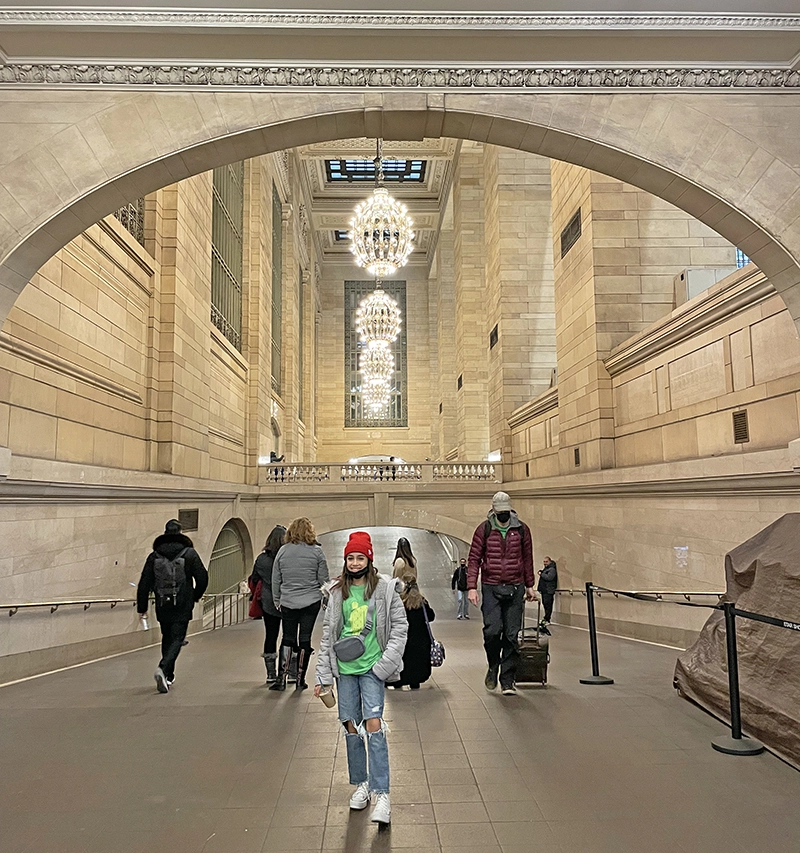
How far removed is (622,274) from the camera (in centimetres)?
1128

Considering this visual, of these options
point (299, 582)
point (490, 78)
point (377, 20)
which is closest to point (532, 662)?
point (299, 582)

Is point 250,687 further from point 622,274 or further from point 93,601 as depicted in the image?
point 622,274

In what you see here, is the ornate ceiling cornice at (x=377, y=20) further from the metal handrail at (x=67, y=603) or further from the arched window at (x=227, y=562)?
the arched window at (x=227, y=562)

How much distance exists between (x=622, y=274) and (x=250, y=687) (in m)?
8.83

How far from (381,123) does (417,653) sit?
4.40 metres

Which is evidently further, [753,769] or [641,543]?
[641,543]

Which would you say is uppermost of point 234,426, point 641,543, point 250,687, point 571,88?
point 571,88

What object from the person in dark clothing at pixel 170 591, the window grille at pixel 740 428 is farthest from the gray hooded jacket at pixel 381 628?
the window grille at pixel 740 428

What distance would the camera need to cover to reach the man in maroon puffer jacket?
17.1ft

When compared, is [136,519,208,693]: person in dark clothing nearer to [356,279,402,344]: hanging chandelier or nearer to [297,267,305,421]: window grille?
[356,279,402,344]: hanging chandelier

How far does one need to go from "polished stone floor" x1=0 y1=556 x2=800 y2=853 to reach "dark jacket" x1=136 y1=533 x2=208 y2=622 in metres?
0.64

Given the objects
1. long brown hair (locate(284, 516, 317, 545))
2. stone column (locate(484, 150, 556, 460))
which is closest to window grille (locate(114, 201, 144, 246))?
long brown hair (locate(284, 516, 317, 545))

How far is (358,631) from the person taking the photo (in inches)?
130

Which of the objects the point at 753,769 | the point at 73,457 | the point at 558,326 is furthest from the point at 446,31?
the point at 558,326
